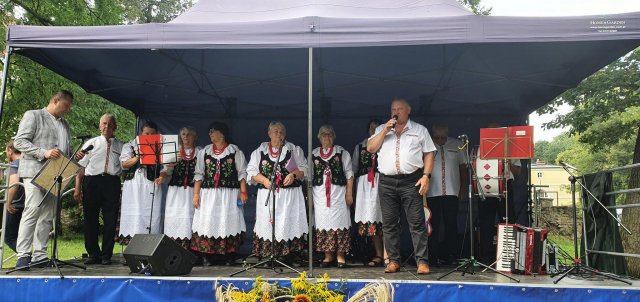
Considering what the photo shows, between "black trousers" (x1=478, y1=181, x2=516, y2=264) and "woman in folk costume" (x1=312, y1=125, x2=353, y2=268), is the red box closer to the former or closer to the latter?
"black trousers" (x1=478, y1=181, x2=516, y2=264)

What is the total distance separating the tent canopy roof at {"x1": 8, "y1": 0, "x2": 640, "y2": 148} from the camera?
4.19m

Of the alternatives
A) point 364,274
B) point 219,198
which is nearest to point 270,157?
point 219,198

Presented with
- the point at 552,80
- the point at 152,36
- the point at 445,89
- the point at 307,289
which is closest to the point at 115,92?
the point at 152,36

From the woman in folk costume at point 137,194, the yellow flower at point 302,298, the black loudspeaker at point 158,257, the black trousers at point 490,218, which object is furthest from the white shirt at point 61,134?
Result: the black trousers at point 490,218

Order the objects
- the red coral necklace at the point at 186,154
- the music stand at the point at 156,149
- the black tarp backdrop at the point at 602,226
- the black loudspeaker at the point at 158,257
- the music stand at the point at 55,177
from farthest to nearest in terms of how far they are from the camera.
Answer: the red coral necklace at the point at 186,154, the music stand at the point at 156,149, the black tarp backdrop at the point at 602,226, the music stand at the point at 55,177, the black loudspeaker at the point at 158,257

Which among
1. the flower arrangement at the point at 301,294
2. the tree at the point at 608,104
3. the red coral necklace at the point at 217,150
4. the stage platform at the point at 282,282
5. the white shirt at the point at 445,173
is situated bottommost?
the stage platform at the point at 282,282

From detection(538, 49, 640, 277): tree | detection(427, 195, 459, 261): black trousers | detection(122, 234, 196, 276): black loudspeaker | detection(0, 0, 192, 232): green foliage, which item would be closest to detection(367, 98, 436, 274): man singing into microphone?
detection(427, 195, 459, 261): black trousers

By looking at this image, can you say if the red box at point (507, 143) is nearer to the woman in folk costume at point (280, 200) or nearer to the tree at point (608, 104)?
the woman in folk costume at point (280, 200)

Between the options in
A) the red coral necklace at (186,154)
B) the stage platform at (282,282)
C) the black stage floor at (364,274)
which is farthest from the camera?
the red coral necklace at (186,154)

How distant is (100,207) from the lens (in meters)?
5.58

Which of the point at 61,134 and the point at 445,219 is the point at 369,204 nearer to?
the point at 445,219

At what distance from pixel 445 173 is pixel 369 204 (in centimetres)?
96

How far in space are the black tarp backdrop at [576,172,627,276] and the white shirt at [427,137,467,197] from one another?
4.22ft

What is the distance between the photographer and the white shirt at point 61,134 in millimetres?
5047
